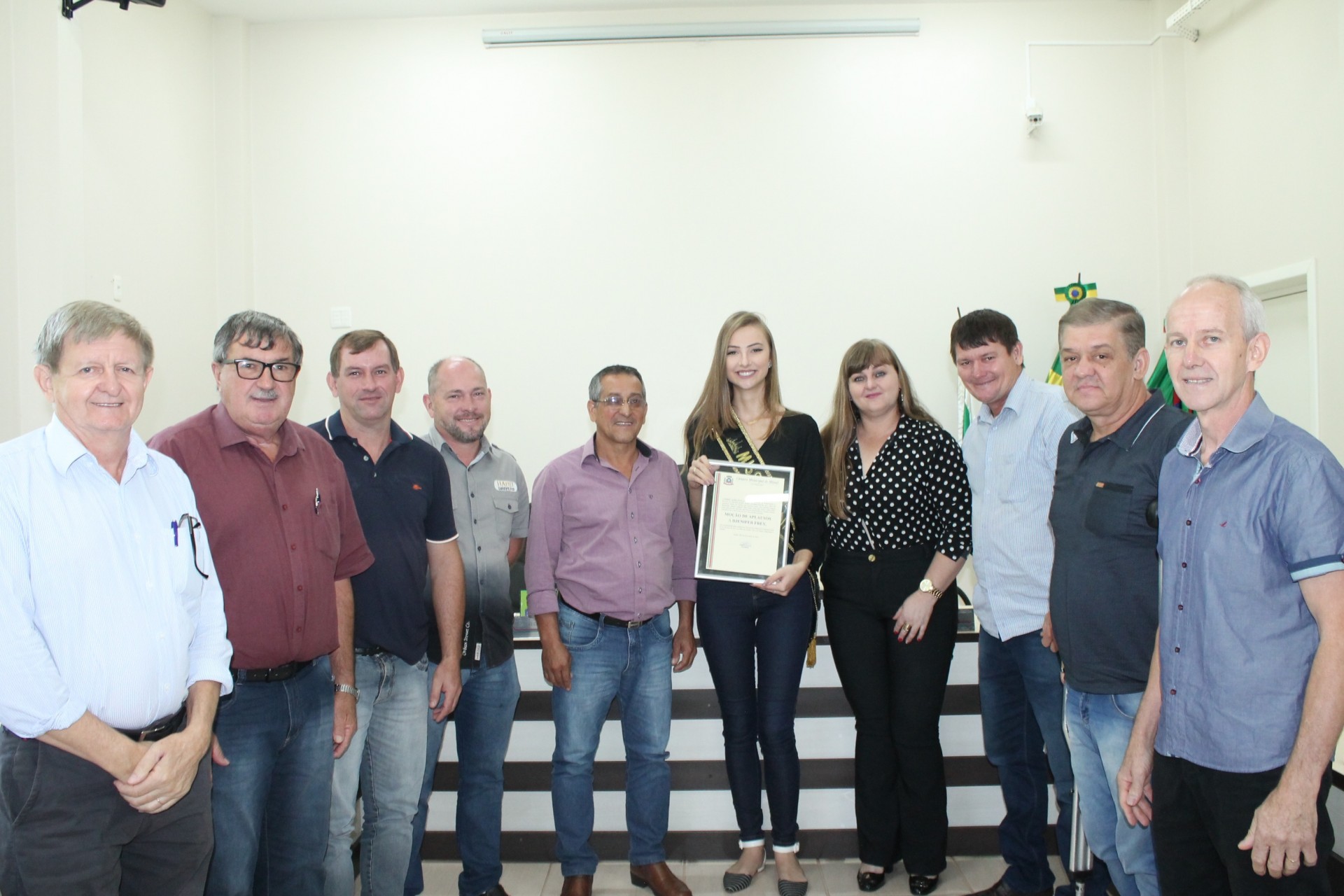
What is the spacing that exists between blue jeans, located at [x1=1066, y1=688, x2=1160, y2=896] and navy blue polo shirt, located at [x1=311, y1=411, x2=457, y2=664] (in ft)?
5.76

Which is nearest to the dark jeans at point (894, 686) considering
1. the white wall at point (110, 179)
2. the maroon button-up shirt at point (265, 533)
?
the maroon button-up shirt at point (265, 533)

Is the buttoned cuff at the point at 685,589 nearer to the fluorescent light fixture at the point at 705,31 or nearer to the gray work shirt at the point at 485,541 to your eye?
the gray work shirt at the point at 485,541

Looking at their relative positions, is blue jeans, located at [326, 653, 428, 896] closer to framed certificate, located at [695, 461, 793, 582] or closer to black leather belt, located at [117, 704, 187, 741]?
black leather belt, located at [117, 704, 187, 741]

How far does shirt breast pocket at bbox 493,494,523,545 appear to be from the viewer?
2674 millimetres

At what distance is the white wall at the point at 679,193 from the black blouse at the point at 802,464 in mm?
2444

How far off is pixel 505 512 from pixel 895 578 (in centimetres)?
127

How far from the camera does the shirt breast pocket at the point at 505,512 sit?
2674 mm

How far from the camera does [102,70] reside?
4051mm

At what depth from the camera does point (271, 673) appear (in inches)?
71.6

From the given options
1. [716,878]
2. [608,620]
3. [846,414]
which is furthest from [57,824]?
[846,414]

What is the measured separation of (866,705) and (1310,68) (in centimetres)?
378

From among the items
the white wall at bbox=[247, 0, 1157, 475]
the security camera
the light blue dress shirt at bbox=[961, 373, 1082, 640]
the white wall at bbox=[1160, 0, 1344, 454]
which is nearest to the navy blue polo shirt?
the light blue dress shirt at bbox=[961, 373, 1082, 640]

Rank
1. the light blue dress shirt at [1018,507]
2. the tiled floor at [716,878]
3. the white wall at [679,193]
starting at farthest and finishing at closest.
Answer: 1. the white wall at [679,193]
2. the tiled floor at [716,878]
3. the light blue dress shirt at [1018,507]

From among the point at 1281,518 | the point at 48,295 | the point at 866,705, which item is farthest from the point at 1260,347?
the point at 48,295
